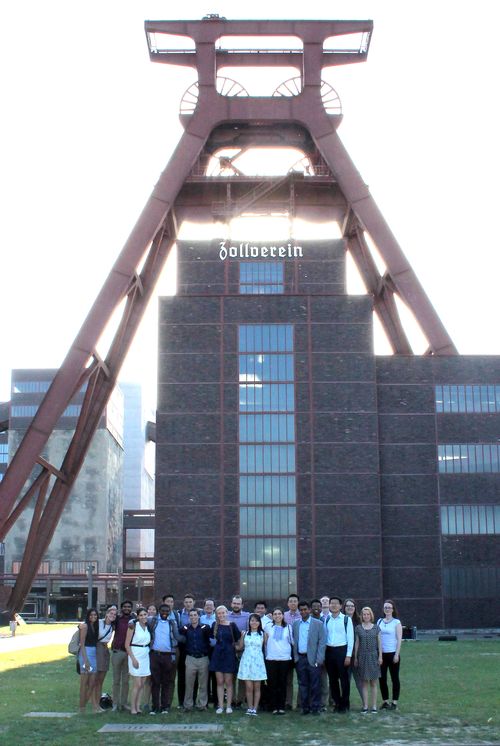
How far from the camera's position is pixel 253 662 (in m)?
14.0

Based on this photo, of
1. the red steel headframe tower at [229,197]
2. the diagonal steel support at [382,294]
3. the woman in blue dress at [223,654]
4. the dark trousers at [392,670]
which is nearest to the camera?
the woman in blue dress at [223,654]

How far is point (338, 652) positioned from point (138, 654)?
2.89m

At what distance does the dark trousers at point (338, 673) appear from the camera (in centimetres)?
1398

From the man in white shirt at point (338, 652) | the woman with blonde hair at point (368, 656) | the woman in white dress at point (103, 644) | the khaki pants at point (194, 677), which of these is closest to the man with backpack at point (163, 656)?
the khaki pants at point (194, 677)

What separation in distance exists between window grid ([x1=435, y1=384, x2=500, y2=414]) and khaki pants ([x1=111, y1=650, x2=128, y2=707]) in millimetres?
29156

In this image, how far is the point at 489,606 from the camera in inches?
1610

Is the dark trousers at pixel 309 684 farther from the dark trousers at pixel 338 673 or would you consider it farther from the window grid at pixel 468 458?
the window grid at pixel 468 458

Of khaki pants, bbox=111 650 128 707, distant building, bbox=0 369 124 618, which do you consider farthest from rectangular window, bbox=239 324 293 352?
distant building, bbox=0 369 124 618

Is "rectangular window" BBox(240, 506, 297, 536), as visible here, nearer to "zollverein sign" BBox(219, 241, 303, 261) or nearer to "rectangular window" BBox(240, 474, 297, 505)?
"rectangular window" BBox(240, 474, 297, 505)

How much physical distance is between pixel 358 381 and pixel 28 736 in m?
31.0

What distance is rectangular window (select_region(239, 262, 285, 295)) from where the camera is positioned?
45312mm

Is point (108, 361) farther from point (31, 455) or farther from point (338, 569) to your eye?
point (338, 569)

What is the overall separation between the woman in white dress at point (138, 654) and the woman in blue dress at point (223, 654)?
3.16ft

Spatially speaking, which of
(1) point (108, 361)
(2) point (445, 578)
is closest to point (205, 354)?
(1) point (108, 361)
